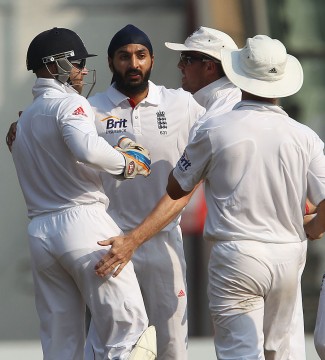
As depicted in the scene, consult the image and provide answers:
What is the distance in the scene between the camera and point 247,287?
6.26 m

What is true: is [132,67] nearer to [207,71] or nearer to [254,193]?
[207,71]

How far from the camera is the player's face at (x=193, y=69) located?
735cm

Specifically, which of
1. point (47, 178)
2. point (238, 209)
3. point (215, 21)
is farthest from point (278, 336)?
point (215, 21)

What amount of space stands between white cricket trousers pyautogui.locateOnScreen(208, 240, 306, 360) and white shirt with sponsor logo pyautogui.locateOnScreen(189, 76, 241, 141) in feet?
3.07

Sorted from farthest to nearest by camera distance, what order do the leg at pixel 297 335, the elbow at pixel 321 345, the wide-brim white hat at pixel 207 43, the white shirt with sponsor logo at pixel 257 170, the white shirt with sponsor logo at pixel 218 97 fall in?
the wide-brim white hat at pixel 207 43
the white shirt with sponsor logo at pixel 218 97
the leg at pixel 297 335
the elbow at pixel 321 345
the white shirt with sponsor logo at pixel 257 170

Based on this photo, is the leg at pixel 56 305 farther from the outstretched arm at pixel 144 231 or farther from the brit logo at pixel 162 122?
the brit logo at pixel 162 122

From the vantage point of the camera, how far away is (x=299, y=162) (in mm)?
6262

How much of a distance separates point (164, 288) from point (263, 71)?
4.62 feet

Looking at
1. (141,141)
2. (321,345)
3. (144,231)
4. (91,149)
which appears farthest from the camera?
(141,141)

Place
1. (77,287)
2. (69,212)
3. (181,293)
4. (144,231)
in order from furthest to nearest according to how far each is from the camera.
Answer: (181,293)
(144,231)
(77,287)
(69,212)

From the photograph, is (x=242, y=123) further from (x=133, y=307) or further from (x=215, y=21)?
(x=215, y=21)

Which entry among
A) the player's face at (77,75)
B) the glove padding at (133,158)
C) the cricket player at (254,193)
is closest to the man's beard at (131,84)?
the player's face at (77,75)

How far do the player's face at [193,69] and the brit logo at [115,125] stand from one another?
1.41 feet

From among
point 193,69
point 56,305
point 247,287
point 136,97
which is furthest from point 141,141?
point 247,287
